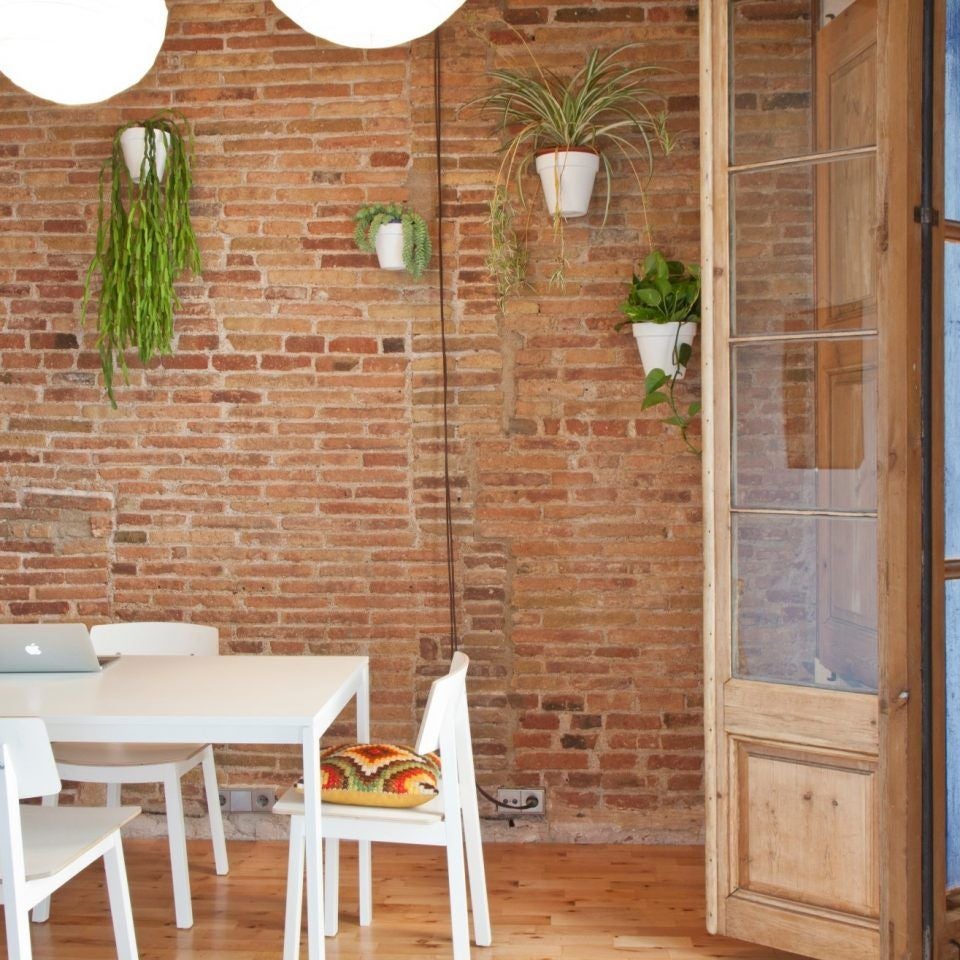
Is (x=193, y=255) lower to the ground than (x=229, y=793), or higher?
higher

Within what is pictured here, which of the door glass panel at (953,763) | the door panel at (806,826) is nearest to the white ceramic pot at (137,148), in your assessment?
the door panel at (806,826)

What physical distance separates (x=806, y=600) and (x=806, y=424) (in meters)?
0.46

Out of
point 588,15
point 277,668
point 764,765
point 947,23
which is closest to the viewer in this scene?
point 947,23

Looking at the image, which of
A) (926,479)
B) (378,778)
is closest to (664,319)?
(926,479)

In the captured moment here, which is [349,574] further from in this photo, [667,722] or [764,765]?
[764,765]

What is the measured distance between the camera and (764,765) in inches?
115

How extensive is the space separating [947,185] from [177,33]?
8.81 ft

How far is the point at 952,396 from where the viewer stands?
2594 mm

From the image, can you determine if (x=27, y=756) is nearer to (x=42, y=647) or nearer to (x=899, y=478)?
(x=42, y=647)

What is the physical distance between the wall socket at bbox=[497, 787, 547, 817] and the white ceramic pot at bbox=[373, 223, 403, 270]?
189cm

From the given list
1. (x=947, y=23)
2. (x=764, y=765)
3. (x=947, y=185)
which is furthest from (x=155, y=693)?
(x=947, y=23)

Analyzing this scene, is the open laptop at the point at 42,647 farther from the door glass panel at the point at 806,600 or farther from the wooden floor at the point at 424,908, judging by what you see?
the door glass panel at the point at 806,600

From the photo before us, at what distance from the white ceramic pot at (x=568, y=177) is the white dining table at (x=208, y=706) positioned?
1687 mm

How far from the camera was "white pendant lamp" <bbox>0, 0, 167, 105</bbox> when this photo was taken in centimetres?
216
